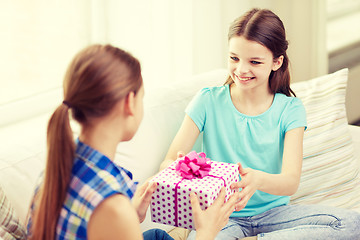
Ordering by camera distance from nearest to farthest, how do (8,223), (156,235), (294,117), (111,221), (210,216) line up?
1. (111,221)
2. (8,223)
3. (210,216)
4. (156,235)
5. (294,117)

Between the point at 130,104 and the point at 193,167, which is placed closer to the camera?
the point at 130,104

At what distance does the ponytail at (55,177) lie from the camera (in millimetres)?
997

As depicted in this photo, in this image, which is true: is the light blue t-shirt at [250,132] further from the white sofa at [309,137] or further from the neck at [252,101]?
the white sofa at [309,137]

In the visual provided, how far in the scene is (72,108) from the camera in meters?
1.03

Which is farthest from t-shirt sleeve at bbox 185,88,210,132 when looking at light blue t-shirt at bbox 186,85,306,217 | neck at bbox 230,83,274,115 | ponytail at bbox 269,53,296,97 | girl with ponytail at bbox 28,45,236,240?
girl with ponytail at bbox 28,45,236,240

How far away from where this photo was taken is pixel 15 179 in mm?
1353

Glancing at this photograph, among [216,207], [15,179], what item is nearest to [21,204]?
[15,179]

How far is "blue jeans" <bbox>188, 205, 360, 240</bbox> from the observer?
1520 millimetres

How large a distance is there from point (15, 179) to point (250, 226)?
754 mm

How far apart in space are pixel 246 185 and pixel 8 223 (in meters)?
0.67

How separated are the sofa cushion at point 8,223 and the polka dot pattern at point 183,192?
370 mm

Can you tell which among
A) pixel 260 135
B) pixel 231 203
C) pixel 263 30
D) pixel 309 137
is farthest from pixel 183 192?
pixel 309 137

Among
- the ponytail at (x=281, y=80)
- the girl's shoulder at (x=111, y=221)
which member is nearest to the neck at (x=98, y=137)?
the girl's shoulder at (x=111, y=221)

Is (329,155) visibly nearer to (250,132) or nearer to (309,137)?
(309,137)
